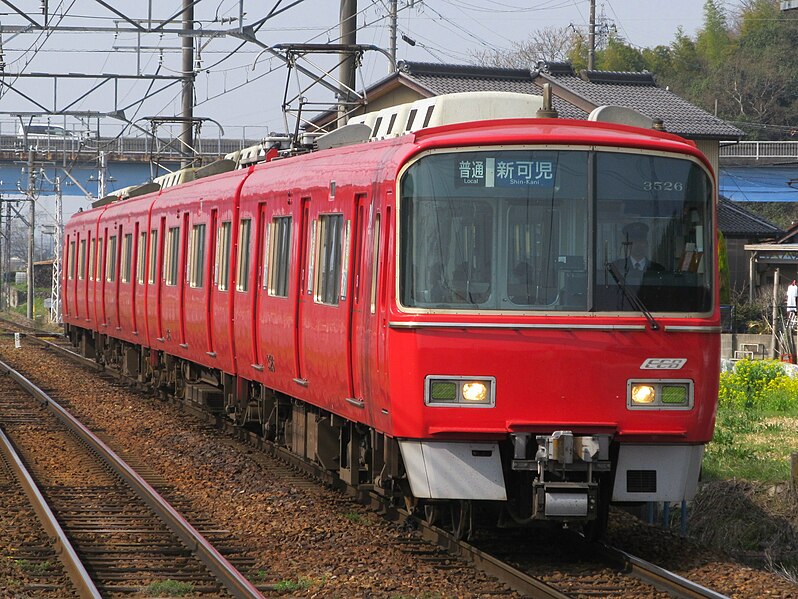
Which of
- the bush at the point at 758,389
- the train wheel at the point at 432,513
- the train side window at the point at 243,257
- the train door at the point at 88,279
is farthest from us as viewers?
the train door at the point at 88,279

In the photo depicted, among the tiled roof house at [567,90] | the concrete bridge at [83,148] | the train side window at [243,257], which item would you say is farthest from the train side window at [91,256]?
the concrete bridge at [83,148]

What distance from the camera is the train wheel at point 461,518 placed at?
8312 millimetres

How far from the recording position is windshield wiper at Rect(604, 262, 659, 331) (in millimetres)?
7781

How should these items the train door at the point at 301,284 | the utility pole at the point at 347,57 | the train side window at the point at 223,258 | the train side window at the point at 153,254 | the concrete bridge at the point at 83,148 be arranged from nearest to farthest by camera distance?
the train door at the point at 301,284 < the train side window at the point at 223,258 < the utility pole at the point at 347,57 < the train side window at the point at 153,254 < the concrete bridge at the point at 83,148

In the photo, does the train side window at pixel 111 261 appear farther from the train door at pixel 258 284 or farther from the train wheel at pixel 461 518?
the train wheel at pixel 461 518

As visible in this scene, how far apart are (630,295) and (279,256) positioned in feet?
13.8

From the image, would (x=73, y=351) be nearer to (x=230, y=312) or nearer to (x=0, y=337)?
(x=0, y=337)

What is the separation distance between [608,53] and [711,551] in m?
58.7

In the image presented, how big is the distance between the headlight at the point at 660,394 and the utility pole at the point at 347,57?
28.2 feet

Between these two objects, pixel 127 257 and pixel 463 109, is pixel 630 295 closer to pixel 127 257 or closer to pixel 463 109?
pixel 463 109

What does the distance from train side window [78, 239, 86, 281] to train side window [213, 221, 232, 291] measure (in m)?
11.1

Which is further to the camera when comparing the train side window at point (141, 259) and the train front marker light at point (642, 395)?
the train side window at point (141, 259)

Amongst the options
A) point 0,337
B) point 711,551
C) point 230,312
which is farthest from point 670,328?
point 0,337

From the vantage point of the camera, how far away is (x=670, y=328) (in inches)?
307
